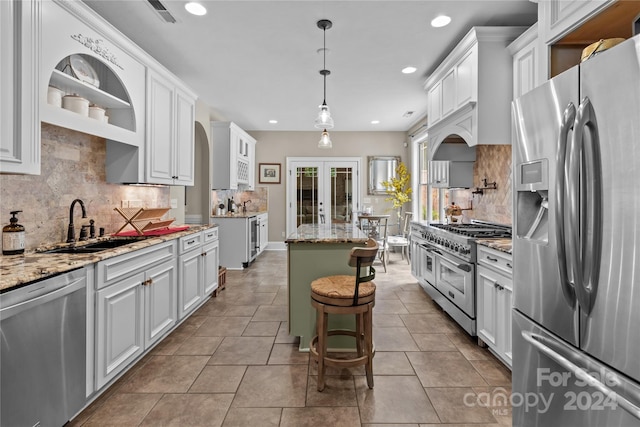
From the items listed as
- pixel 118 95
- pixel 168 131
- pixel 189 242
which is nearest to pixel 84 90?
pixel 118 95

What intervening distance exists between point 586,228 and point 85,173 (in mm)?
3337

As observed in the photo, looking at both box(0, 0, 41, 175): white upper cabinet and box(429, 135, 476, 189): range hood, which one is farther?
box(429, 135, 476, 189): range hood

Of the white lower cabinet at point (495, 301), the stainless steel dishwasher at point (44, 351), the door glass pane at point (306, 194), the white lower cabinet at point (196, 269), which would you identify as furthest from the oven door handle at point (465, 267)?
the door glass pane at point (306, 194)

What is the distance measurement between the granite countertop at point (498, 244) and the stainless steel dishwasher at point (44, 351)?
2666mm

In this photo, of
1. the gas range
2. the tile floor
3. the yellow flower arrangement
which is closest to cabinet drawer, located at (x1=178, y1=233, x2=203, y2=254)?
the tile floor

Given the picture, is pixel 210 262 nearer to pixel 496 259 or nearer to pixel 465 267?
pixel 465 267

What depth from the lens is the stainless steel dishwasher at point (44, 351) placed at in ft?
4.44

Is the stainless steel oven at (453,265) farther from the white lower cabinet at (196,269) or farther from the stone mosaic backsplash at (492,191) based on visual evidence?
the white lower cabinet at (196,269)

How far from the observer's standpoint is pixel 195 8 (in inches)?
105

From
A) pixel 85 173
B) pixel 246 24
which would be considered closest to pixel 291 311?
pixel 85 173

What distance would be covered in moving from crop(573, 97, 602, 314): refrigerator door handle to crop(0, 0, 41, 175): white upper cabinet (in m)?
2.57

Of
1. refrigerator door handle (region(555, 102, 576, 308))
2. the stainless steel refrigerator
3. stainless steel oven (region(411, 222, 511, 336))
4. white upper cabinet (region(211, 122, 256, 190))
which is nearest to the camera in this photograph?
the stainless steel refrigerator

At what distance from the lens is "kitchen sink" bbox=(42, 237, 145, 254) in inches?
85.7

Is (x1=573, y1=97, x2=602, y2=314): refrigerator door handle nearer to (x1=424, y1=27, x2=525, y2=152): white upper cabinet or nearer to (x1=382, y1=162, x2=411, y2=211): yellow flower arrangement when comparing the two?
(x1=424, y1=27, x2=525, y2=152): white upper cabinet
